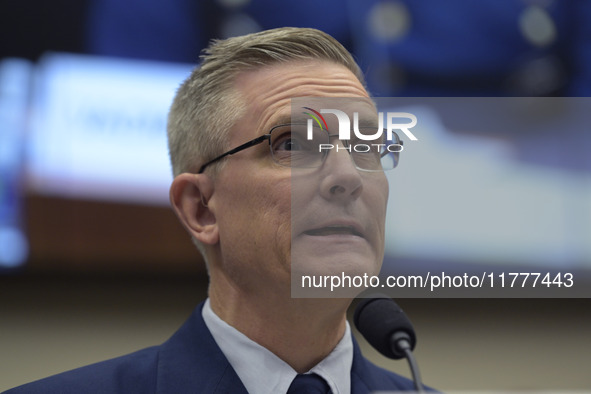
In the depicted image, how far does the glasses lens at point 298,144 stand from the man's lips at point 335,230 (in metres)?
0.11

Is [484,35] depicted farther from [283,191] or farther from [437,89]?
[283,191]

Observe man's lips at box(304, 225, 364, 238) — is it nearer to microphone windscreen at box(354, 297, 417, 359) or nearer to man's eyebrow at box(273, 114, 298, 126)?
microphone windscreen at box(354, 297, 417, 359)

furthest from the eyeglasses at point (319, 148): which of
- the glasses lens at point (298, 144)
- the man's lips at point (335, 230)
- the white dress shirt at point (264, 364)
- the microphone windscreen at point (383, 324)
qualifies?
the white dress shirt at point (264, 364)

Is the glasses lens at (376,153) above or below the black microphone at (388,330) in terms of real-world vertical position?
above

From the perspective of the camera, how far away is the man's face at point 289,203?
97 cm

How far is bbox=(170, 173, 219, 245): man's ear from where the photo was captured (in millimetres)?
1195

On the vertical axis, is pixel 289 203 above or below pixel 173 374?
above

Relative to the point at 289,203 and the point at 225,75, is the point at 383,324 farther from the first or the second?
the point at 225,75

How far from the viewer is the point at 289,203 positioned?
3.43ft

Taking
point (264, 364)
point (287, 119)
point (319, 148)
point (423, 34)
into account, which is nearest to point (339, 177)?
point (319, 148)

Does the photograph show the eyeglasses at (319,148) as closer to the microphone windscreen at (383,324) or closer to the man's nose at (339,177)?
the man's nose at (339,177)

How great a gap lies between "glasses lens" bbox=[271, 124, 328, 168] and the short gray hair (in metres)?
0.12

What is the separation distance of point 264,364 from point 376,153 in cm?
41

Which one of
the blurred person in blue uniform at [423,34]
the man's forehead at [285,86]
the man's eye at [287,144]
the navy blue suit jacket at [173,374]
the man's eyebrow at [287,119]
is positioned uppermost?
the blurred person in blue uniform at [423,34]
